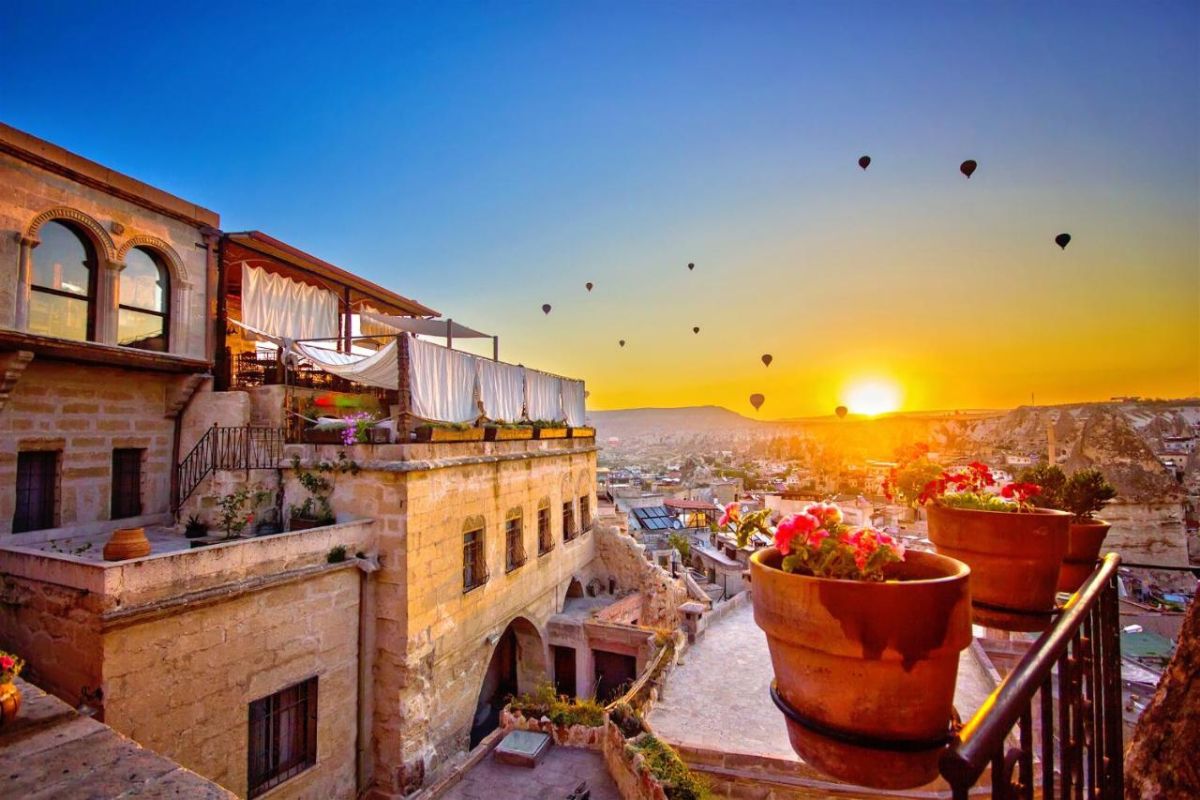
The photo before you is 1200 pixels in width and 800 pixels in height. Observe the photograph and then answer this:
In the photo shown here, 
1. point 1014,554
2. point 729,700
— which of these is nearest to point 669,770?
point 729,700

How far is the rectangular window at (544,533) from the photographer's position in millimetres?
18109

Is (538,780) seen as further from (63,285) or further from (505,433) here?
(63,285)

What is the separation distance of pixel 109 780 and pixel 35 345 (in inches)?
436

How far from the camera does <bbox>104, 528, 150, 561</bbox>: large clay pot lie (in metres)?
8.40

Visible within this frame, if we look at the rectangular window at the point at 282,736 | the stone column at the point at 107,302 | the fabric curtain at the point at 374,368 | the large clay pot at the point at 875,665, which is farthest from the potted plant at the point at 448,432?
the large clay pot at the point at 875,665

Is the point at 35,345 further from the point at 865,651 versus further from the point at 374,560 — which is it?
the point at 865,651

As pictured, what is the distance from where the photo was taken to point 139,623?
8062 millimetres

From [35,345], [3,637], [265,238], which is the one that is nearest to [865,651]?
[3,637]

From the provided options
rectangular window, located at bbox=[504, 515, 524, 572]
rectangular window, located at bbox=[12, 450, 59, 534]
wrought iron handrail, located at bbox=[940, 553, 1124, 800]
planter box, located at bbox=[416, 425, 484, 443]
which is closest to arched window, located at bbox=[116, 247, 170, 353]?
rectangular window, located at bbox=[12, 450, 59, 534]

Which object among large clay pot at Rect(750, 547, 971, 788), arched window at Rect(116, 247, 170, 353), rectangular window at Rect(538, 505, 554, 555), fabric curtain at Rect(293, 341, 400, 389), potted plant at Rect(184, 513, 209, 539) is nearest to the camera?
large clay pot at Rect(750, 547, 971, 788)

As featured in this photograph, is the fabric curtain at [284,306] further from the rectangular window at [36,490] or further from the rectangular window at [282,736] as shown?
the rectangular window at [282,736]

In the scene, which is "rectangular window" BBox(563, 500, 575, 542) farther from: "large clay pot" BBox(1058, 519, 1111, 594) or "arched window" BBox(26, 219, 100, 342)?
"large clay pot" BBox(1058, 519, 1111, 594)

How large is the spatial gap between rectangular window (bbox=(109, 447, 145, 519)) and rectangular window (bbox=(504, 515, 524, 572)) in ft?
28.5

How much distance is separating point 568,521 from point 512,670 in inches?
206
